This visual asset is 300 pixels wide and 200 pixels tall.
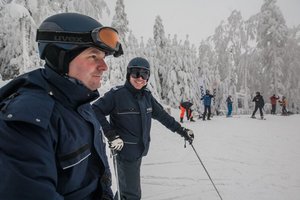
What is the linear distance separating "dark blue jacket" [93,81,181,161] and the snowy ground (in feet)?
4.70

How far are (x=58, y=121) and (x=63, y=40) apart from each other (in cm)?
46

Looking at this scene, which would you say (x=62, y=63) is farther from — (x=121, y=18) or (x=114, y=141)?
(x=121, y=18)

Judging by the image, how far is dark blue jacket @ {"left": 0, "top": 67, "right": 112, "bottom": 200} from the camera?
1.08 metres

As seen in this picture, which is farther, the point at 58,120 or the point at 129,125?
the point at 129,125

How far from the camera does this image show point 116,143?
11.1ft

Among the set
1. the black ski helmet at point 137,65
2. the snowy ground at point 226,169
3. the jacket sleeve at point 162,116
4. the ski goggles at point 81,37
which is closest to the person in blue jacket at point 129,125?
the black ski helmet at point 137,65

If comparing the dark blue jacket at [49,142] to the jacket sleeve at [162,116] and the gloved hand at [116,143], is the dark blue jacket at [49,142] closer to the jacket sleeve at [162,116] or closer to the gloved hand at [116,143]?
the gloved hand at [116,143]

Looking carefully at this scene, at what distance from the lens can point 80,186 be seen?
4.79ft

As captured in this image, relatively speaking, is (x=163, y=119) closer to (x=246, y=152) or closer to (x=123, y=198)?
(x=123, y=198)

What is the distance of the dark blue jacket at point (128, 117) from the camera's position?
11.9ft

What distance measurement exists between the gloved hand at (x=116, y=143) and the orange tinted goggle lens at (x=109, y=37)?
1843mm

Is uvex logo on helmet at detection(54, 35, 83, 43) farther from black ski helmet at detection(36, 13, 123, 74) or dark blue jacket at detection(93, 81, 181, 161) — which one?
dark blue jacket at detection(93, 81, 181, 161)

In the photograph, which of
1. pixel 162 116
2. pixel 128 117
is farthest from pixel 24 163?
pixel 162 116

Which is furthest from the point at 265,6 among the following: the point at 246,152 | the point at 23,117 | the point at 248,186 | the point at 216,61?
the point at 23,117
